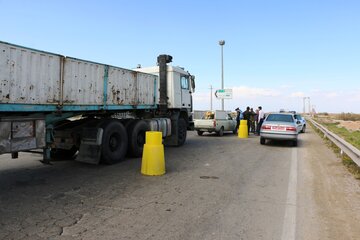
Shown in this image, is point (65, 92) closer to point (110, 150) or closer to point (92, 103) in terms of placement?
point (92, 103)

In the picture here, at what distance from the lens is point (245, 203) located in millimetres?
5566

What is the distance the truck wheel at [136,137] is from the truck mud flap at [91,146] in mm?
1629

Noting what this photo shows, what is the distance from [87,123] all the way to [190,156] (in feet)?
12.3

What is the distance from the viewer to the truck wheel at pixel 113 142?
352 inches

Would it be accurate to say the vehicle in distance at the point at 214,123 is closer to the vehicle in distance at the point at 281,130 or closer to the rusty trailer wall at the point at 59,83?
the vehicle in distance at the point at 281,130

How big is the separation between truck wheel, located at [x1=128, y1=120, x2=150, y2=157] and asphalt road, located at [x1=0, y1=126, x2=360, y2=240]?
1.17 meters

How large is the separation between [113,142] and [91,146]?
0.93m

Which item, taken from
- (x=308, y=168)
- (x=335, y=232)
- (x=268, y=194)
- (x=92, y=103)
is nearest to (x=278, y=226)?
(x=335, y=232)

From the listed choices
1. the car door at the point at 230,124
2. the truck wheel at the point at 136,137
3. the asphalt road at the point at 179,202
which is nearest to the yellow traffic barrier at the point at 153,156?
the asphalt road at the point at 179,202

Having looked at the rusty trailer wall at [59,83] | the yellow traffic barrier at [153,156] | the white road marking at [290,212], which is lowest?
the white road marking at [290,212]

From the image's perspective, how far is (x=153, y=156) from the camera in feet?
25.2

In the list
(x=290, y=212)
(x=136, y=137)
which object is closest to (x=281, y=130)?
(x=136, y=137)

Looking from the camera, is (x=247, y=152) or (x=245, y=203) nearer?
(x=245, y=203)

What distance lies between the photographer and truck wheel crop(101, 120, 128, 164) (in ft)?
29.3
